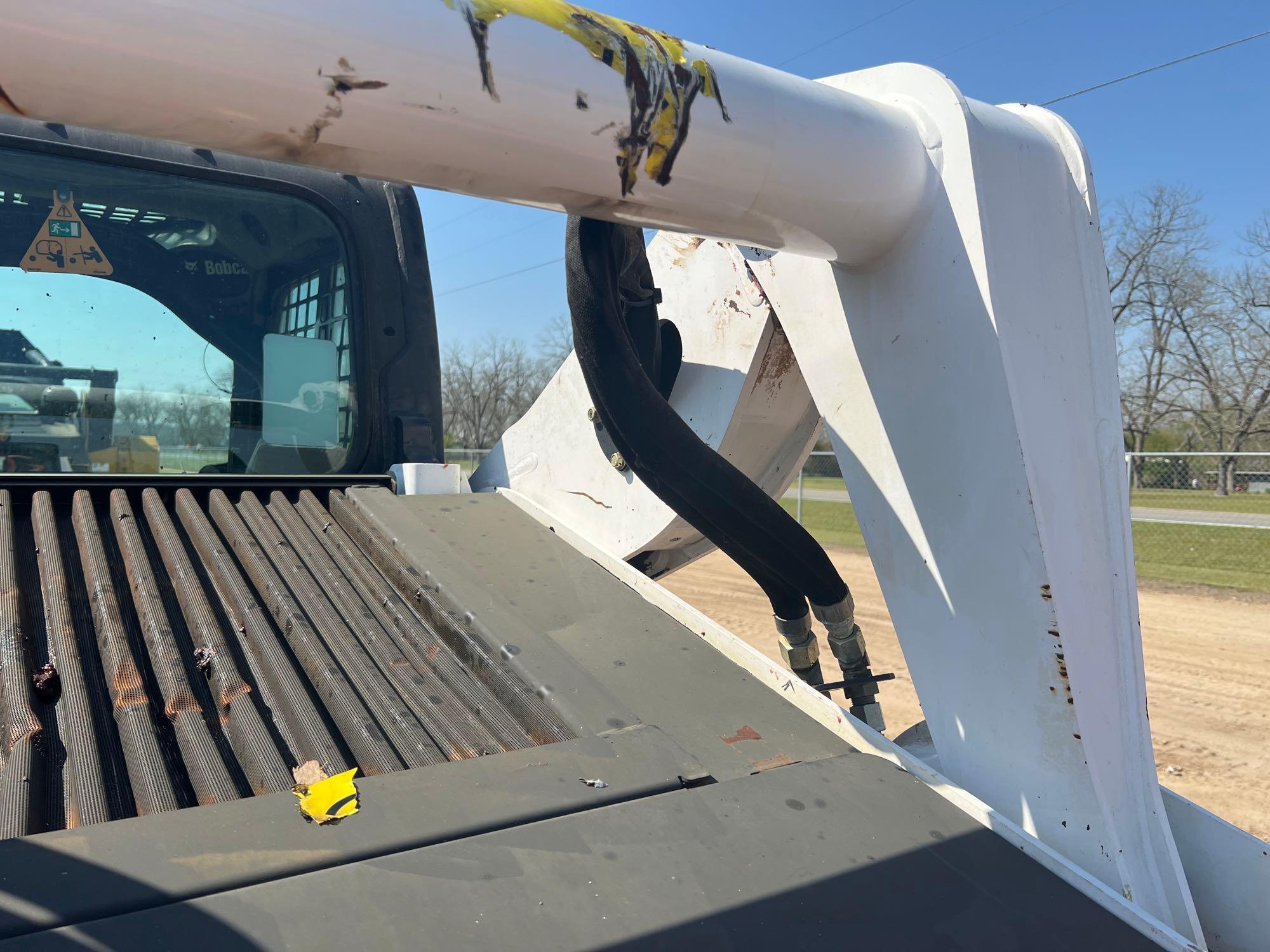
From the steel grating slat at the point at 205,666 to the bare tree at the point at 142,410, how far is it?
49 cm

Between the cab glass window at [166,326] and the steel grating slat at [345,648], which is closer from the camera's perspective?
the steel grating slat at [345,648]

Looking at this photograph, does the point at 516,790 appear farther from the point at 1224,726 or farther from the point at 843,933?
the point at 1224,726

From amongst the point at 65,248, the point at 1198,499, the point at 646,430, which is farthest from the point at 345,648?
the point at 1198,499

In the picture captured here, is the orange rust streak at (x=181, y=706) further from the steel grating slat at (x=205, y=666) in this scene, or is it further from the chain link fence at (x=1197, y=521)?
the chain link fence at (x=1197, y=521)

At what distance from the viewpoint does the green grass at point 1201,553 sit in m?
10.9

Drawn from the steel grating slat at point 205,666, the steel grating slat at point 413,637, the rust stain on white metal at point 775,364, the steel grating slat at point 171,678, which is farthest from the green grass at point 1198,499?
the steel grating slat at point 171,678

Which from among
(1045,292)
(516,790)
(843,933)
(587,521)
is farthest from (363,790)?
(587,521)

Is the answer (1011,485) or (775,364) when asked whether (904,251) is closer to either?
(1011,485)

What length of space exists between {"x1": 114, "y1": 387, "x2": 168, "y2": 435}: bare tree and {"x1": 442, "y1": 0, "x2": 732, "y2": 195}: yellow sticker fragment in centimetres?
180

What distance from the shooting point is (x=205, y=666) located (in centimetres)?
163

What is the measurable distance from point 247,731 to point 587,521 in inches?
58.6

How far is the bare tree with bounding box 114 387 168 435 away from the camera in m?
2.58

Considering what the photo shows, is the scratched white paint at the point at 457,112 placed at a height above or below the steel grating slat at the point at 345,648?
above

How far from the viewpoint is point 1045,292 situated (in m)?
1.67
